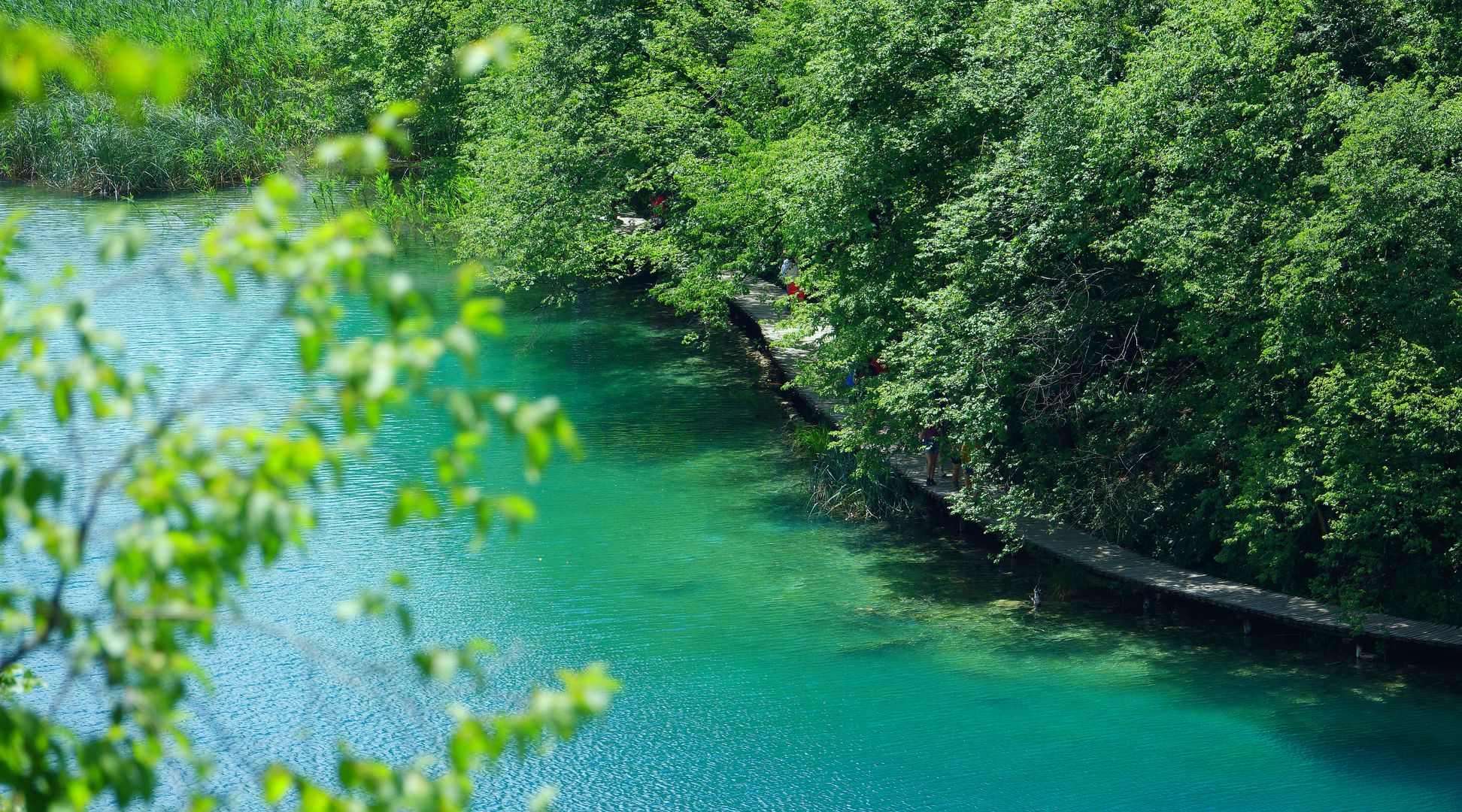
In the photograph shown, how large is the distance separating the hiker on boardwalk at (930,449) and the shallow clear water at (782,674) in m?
0.63

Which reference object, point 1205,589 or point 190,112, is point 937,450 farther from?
point 190,112

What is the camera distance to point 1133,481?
1387 centimetres

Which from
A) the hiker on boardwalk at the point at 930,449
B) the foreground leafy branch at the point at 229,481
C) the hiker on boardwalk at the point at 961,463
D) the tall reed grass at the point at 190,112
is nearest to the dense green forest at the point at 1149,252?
the hiker on boardwalk at the point at 961,463

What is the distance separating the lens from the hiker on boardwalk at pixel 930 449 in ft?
49.0

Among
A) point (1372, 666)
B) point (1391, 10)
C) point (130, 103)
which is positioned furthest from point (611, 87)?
point (130, 103)

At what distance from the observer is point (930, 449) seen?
15.2 meters

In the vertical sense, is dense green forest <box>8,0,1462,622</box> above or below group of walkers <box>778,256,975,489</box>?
above

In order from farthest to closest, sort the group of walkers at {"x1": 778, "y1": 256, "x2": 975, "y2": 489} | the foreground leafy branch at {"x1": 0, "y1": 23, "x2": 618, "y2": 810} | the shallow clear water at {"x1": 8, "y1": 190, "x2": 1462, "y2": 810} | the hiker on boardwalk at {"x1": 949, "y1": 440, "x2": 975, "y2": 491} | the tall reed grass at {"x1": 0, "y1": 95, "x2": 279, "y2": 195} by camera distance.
Answer: 1. the tall reed grass at {"x1": 0, "y1": 95, "x2": 279, "y2": 195}
2. the group of walkers at {"x1": 778, "y1": 256, "x2": 975, "y2": 489}
3. the hiker on boardwalk at {"x1": 949, "y1": 440, "x2": 975, "y2": 491}
4. the shallow clear water at {"x1": 8, "y1": 190, "x2": 1462, "y2": 810}
5. the foreground leafy branch at {"x1": 0, "y1": 23, "x2": 618, "y2": 810}

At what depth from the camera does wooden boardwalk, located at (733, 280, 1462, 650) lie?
11.5 m

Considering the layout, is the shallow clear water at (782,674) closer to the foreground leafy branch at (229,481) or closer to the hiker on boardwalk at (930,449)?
the hiker on boardwalk at (930,449)

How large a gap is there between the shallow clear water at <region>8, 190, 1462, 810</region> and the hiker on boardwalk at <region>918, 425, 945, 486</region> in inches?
24.7

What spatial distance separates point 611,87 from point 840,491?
7.80 meters

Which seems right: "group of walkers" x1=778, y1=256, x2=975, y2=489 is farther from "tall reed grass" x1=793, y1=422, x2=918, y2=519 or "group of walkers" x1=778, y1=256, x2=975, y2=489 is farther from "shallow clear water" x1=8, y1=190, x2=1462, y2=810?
"shallow clear water" x1=8, y1=190, x2=1462, y2=810

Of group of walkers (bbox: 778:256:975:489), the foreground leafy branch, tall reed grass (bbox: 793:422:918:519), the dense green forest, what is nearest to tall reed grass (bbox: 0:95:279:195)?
the dense green forest
